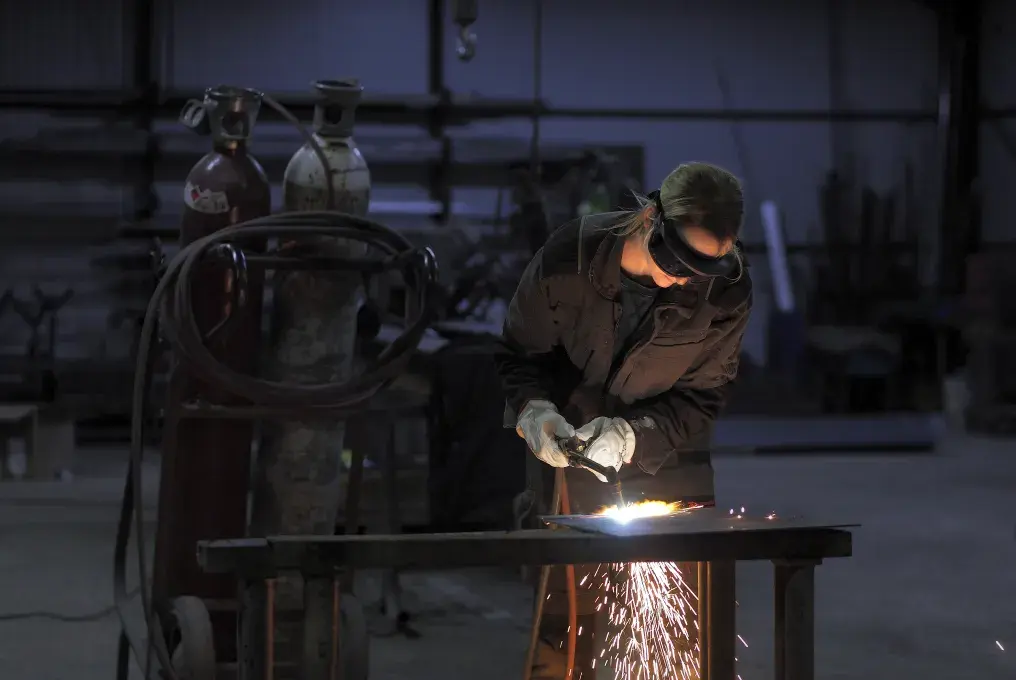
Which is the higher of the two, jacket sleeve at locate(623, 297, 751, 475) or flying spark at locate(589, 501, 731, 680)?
jacket sleeve at locate(623, 297, 751, 475)

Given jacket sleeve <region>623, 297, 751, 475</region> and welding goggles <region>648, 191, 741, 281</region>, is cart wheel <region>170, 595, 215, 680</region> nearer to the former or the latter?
jacket sleeve <region>623, 297, 751, 475</region>

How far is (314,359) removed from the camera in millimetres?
2834

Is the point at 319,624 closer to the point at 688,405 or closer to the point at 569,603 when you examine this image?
the point at 569,603

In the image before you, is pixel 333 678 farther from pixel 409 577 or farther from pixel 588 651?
pixel 409 577

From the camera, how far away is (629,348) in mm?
2365

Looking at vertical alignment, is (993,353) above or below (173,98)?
below

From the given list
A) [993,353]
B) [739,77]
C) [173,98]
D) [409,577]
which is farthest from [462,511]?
[739,77]

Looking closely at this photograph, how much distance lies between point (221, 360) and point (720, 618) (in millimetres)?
1201

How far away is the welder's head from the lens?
82.2 inches

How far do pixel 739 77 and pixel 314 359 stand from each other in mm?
6919

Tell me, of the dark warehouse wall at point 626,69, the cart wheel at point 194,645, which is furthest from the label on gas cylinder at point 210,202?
the dark warehouse wall at point 626,69

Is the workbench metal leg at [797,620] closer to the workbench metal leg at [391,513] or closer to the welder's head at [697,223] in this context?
the welder's head at [697,223]

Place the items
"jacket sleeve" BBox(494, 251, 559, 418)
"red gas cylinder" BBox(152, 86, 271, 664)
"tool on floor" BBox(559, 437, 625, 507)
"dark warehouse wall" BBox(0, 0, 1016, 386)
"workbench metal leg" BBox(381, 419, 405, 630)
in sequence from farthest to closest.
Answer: "dark warehouse wall" BBox(0, 0, 1016, 386), "workbench metal leg" BBox(381, 419, 405, 630), "red gas cylinder" BBox(152, 86, 271, 664), "jacket sleeve" BBox(494, 251, 559, 418), "tool on floor" BBox(559, 437, 625, 507)

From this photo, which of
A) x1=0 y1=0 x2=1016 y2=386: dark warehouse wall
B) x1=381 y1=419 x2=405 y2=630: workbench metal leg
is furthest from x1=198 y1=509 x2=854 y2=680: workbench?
x1=0 y1=0 x2=1016 y2=386: dark warehouse wall
